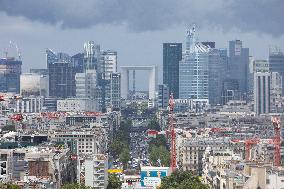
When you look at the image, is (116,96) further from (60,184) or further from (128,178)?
(60,184)

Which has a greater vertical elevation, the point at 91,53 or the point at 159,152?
the point at 91,53

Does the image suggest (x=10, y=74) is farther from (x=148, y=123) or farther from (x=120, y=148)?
(x=120, y=148)

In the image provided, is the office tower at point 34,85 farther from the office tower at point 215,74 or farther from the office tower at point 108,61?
the office tower at point 215,74

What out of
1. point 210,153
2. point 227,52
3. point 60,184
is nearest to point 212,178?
point 60,184

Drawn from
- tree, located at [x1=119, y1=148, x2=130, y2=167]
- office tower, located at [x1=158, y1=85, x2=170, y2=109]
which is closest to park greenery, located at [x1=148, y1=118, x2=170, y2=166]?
tree, located at [x1=119, y1=148, x2=130, y2=167]

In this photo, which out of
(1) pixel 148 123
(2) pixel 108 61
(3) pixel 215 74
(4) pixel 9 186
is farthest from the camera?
(2) pixel 108 61

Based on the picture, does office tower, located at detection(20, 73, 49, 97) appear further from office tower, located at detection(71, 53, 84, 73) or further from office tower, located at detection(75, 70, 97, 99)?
office tower, located at detection(71, 53, 84, 73)

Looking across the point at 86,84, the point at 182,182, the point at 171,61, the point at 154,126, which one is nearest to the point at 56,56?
the point at 171,61
